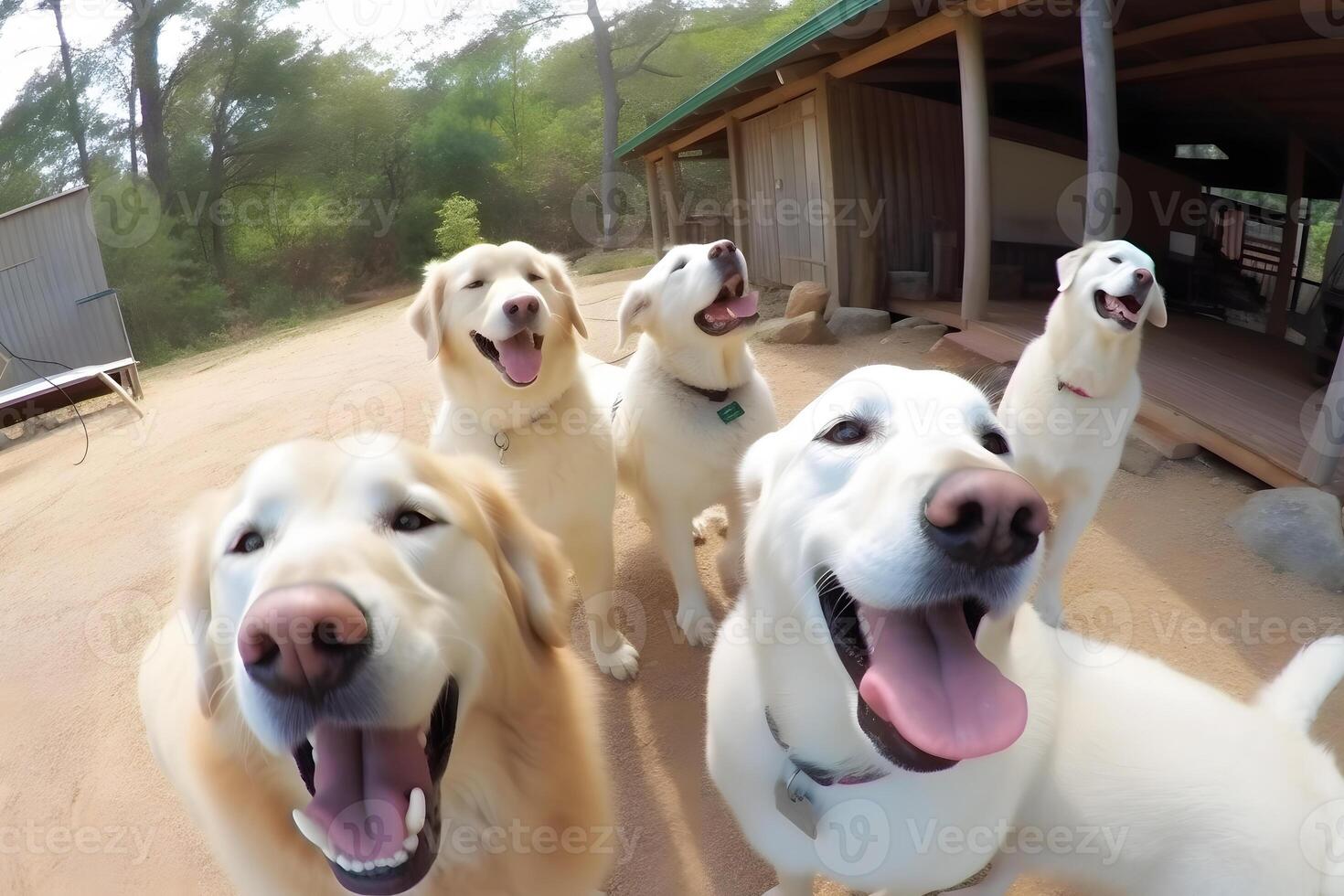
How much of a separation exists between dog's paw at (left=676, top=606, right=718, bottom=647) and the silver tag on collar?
1.66 metres

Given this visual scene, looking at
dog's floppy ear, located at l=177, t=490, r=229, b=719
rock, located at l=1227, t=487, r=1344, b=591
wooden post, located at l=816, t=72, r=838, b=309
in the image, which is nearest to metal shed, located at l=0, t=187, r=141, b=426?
wooden post, located at l=816, t=72, r=838, b=309

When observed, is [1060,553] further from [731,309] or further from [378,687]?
[378,687]

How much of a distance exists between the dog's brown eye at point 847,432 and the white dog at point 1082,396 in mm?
2189

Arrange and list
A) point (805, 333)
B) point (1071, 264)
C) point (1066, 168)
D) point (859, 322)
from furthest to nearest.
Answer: point (1066, 168)
point (859, 322)
point (805, 333)
point (1071, 264)

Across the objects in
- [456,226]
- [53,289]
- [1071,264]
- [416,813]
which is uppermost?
[456,226]

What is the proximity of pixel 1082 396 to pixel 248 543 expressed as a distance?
3.47m

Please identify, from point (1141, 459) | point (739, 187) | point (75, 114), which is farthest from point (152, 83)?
point (1141, 459)

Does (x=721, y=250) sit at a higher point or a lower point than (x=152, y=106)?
lower

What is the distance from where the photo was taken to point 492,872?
5.23 ft

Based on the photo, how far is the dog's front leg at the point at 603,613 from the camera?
122 inches

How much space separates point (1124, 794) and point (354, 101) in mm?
33412

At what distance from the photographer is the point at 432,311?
10.3 ft

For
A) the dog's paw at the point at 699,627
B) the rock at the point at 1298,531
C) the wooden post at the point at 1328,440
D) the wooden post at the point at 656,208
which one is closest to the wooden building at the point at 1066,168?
the wooden post at the point at 1328,440

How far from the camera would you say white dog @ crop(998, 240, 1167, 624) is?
323 cm
